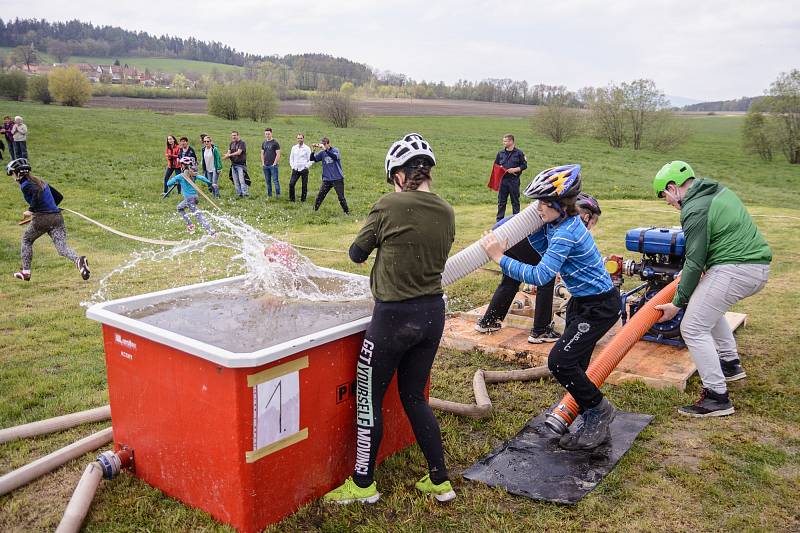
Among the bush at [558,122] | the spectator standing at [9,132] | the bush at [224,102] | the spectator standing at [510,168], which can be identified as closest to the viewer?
the spectator standing at [510,168]

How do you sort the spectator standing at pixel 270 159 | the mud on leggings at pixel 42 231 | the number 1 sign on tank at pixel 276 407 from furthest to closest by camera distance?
1. the spectator standing at pixel 270 159
2. the mud on leggings at pixel 42 231
3. the number 1 sign on tank at pixel 276 407

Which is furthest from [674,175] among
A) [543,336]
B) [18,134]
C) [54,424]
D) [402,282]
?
[18,134]

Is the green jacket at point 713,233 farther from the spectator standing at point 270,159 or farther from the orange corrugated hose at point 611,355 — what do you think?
the spectator standing at point 270,159

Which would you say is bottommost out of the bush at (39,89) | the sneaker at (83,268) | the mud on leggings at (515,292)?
the sneaker at (83,268)

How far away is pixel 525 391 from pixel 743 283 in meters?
2.03

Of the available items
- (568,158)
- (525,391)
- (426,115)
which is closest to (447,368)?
(525,391)

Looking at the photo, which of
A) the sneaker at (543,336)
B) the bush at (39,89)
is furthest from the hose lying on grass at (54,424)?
the bush at (39,89)

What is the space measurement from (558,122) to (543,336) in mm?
35759

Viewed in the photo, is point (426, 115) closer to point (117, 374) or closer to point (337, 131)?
point (337, 131)

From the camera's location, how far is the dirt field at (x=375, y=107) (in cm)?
5440

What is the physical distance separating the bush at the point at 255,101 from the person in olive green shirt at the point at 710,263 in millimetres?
42290

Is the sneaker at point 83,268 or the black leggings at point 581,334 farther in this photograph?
the sneaker at point 83,268

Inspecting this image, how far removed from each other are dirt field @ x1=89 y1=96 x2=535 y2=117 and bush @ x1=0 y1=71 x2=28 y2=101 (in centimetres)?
508

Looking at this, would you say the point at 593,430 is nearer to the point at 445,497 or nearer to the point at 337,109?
the point at 445,497
